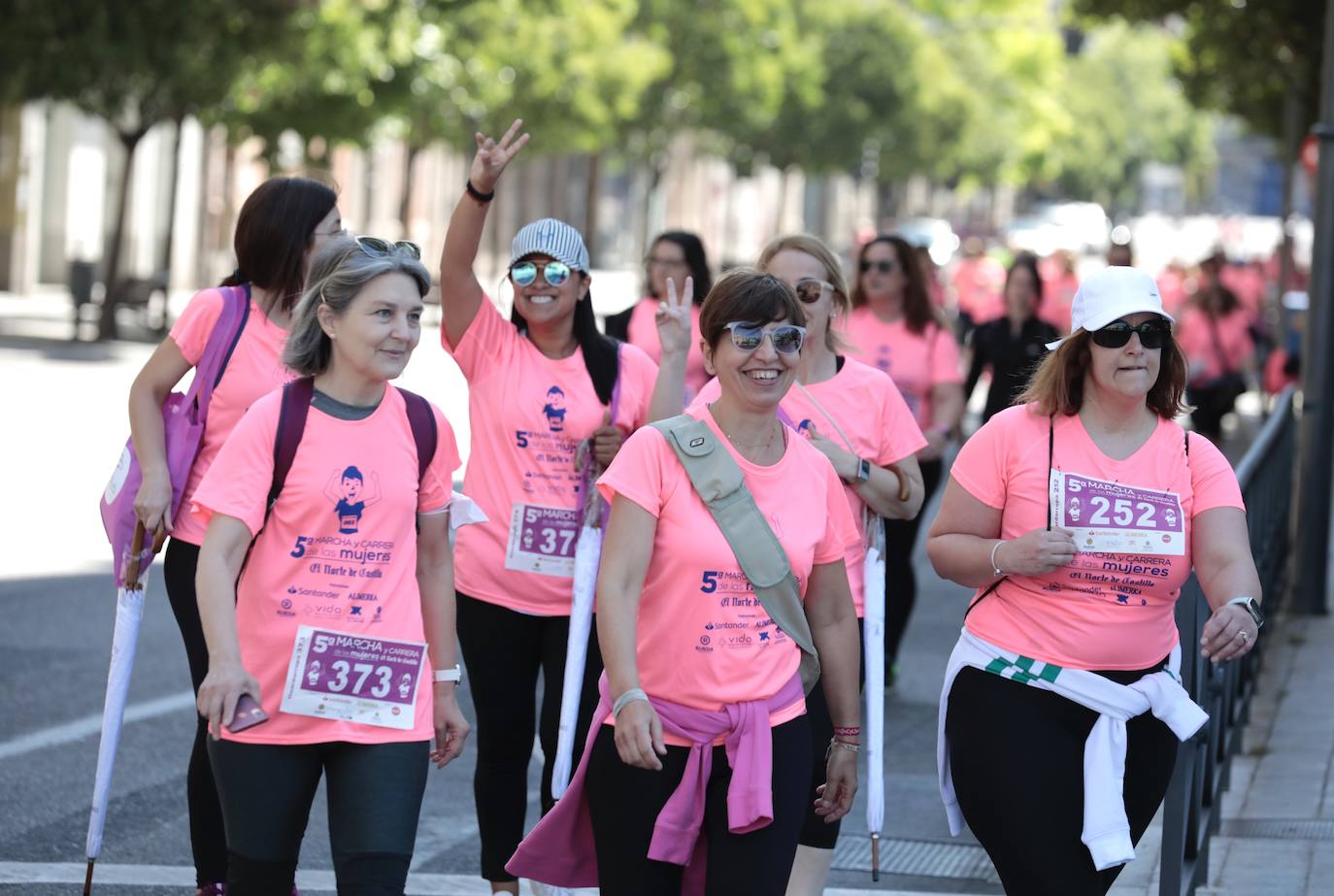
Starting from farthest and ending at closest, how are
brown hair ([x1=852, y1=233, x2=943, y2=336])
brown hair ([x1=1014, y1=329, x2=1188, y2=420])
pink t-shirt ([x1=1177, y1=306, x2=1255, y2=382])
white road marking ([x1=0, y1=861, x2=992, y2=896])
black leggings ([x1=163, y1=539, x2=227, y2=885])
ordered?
pink t-shirt ([x1=1177, y1=306, x2=1255, y2=382]) < brown hair ([x1=852, y1=233, x2=943, y2=336]) < white road marking ([x1=0, y1=861, x2=992, y2=896]) < black leggings ([x1=163, y1=539, x2=227, y2=885]) < brown hair ([x1=1014, y1=329, x2=1188, y2=420])

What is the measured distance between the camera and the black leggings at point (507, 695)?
5488mm

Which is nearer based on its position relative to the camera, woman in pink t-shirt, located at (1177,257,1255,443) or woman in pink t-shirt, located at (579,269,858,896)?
woman in pink t-shirt, located at (579,269,858,896)

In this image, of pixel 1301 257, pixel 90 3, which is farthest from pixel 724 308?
pixel 1301 257

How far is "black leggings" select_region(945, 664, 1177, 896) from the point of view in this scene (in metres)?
4.38

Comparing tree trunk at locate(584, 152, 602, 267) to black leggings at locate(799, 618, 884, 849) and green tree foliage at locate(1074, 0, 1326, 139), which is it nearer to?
green tree foliage at locate(1074, 0, 1326, 139)

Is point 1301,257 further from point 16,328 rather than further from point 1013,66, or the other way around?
point 16,328

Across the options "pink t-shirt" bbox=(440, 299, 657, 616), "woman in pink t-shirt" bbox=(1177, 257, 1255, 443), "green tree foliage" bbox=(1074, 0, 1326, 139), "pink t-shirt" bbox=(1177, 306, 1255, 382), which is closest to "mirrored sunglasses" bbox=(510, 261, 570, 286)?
"pink t-shirt" bbox=(440, 299, 657, 616)

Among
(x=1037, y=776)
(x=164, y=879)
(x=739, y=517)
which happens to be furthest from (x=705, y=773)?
(x=164, y=879)

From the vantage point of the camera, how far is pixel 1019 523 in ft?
14.9

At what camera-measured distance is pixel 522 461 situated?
5523 millimetres

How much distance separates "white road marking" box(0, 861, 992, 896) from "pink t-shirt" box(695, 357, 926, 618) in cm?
129

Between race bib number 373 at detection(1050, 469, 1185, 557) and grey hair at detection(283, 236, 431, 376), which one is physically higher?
grey hair at detection(283, 236, 431, 376)

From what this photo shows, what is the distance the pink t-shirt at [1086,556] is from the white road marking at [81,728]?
4.25 m

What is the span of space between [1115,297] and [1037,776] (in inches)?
40.1
